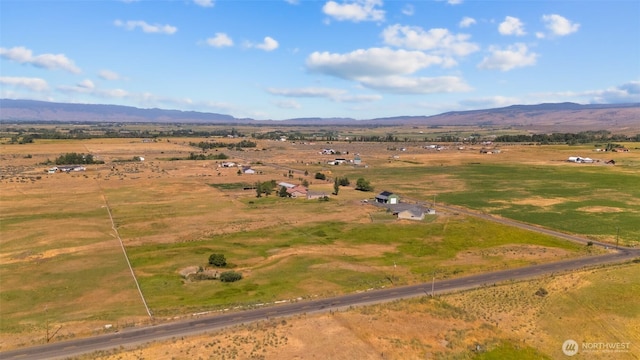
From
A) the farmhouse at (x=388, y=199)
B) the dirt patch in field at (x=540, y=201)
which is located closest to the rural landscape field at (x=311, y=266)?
the dirt patch in field at (x=540, y=201)

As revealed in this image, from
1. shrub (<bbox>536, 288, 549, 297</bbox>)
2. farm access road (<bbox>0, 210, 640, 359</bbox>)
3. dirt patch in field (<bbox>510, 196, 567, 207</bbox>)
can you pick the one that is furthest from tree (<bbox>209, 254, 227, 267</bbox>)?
dirt patch in field (<bbox>510, 196, 567, 207</bbox>)

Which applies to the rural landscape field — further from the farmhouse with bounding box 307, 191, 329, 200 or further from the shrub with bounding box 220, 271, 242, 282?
the farmhouse with bounding box 307, 191, 329, 200

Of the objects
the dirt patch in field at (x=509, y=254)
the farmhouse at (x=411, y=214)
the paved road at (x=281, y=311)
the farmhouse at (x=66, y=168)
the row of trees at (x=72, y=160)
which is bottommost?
the paved road at (x=281, y=311)

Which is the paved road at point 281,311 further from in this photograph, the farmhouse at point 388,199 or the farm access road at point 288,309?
the farmhouse at point 388,199

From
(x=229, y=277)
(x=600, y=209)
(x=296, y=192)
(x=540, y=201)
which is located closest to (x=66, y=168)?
(x=296, y=192)

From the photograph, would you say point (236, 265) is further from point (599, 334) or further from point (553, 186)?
point (553, 186)

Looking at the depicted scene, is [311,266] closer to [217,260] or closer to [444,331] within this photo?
[217,260]

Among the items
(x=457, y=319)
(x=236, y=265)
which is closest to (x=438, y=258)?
(x=457, y=319)
